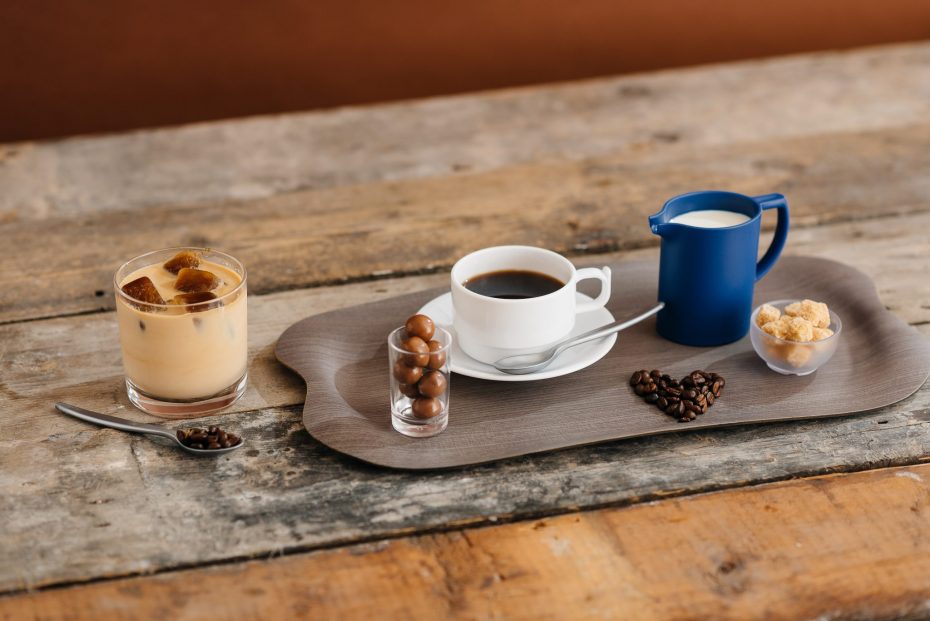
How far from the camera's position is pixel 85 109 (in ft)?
8.57

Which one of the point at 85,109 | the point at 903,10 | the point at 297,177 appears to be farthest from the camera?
the point at 903,10

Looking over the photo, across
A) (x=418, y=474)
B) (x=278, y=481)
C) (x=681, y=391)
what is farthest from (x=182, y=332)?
(x=681, y=391)

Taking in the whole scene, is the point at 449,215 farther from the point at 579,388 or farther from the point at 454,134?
the point at 579,388

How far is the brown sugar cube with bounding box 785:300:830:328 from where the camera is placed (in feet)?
3.98

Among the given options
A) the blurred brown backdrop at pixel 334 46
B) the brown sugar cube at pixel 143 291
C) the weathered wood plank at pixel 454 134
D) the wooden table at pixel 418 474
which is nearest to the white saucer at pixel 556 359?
the wooden table at pixel 418 474

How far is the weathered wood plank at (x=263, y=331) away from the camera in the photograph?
1.20 meters

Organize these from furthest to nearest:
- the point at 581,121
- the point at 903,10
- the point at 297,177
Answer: the point at 903,10, the point at 581,121, the point at 297,177

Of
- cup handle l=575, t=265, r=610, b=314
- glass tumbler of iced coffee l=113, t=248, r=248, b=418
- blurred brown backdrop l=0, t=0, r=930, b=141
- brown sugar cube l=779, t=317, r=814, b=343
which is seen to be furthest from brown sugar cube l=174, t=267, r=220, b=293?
blurred brown backdrop l=0, t=0, r=930, b=141

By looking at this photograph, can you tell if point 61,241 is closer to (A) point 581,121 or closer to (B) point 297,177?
(B) point 297,177

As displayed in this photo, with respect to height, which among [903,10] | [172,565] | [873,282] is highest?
[903,10]

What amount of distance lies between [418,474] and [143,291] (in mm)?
362

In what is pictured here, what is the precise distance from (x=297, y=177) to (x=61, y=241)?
43cm

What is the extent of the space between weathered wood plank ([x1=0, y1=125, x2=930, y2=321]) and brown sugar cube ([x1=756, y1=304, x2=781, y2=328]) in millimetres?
391

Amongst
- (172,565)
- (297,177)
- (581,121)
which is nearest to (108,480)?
(172,565)
